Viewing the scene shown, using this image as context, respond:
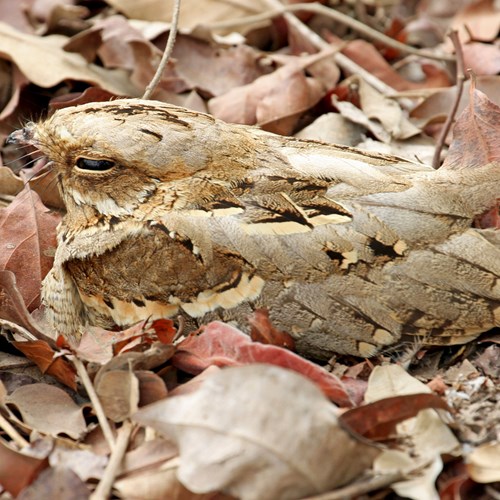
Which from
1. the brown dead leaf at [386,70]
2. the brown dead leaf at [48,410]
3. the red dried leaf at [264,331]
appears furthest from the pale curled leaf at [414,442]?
the brown dead leaf at [386,70]

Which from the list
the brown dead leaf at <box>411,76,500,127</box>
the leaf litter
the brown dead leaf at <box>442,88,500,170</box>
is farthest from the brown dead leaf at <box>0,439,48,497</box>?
the brown dead leaf at <box>411,76,500,127</box>

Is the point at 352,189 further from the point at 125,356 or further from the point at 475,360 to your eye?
the point at 125,356

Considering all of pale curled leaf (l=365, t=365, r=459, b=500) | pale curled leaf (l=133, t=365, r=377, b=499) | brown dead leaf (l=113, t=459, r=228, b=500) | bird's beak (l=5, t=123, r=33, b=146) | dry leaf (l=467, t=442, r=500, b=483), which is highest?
bird's beak (l=5, t=123, r=33, b=146)

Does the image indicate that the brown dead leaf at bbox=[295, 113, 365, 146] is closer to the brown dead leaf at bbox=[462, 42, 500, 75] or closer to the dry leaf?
the brown dead leaf at bbox=[462, 42, 500, 75]

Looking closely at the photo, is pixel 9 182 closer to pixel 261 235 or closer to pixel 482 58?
pixel 261 235

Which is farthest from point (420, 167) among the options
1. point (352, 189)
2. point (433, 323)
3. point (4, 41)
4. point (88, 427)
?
point (4, 41)
